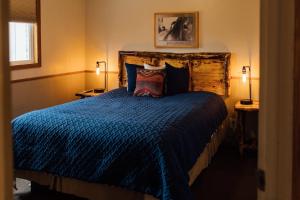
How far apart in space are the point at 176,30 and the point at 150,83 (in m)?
0.96

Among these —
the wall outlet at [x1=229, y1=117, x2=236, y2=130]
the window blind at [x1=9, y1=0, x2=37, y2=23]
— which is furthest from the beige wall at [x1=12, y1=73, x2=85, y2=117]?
the wall outlet at [x1=229, y1=117, x2=236, y2=130]

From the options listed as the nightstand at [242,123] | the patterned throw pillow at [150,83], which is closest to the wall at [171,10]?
the nightstand at [242,123]

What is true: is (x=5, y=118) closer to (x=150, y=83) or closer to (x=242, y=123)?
(x=150, y=83)

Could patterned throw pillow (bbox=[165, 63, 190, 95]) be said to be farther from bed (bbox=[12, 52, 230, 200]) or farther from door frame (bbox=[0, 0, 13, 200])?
door frame (bbox=[0, 0, 13, 200])

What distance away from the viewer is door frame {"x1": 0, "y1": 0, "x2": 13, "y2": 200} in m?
0.98

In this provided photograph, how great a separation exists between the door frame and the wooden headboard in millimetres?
4167

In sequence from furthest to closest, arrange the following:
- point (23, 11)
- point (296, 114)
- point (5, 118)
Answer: point (23, 11) → point (296, 114) → point (5, 118)

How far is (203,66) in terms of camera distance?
5.09 m

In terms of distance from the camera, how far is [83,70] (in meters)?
5.93

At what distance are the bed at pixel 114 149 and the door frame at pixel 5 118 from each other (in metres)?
1.80

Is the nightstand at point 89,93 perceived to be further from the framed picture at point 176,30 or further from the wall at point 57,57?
the framed picture at point 176,30

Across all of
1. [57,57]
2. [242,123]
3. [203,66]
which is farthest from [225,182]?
[57,57]

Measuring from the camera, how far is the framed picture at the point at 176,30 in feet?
16.9

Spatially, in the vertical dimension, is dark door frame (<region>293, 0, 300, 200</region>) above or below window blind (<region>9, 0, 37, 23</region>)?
below
